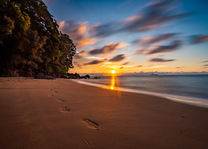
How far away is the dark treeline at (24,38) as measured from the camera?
35.9 ft

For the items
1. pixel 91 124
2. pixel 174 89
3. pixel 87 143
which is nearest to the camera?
pixel 87 143

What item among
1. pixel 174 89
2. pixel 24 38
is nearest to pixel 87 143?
pixel 174 89

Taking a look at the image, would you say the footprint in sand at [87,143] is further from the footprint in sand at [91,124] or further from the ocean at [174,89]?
the ocean at [174,89]

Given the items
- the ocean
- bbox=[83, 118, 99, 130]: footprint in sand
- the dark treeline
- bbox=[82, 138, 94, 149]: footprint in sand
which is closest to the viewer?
bbox=[82, 138, 94, 149]: footprint in sand

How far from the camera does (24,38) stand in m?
12.3

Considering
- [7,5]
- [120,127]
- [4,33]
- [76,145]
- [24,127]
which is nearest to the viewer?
[76,145]

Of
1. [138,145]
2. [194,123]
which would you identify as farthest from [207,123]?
[138,145]

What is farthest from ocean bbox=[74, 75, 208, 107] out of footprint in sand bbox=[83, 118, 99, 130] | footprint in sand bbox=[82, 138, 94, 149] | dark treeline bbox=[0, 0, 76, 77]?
dark treeline bbox=[0, 0, 76, 77]

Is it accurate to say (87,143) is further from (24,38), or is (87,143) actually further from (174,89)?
(24,38)

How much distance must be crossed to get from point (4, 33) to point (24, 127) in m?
13.9

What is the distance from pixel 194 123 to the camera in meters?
1.84

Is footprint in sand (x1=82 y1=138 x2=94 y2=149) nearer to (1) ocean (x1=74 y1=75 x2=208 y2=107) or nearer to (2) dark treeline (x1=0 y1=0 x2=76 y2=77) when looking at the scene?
(1) ocean (x1=74 y1=75 x2=208 y2=107)

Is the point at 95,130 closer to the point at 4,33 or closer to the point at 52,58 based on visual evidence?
the point at 4,33

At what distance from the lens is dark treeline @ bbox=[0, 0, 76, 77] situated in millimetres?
10930
